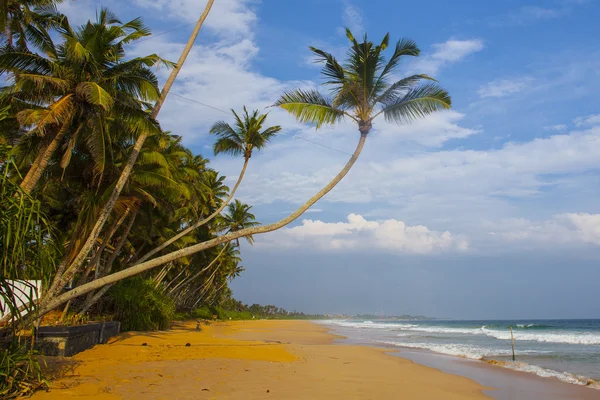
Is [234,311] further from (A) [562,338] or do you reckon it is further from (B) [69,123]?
(B) [69,123]

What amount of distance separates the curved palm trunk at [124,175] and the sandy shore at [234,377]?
1815 mm

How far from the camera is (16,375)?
223 inches

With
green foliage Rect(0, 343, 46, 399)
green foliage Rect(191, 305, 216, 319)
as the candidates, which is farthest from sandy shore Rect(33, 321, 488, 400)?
green foliage Rect(191, 305, 216, 319)

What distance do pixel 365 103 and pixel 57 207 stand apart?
1062 centimetres

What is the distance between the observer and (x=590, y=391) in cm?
912

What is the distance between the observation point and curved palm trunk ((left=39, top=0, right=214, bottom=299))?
27.9 feet

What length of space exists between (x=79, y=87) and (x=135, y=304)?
30.6ft

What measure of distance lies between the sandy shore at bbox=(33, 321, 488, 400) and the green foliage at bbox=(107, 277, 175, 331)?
3512mm

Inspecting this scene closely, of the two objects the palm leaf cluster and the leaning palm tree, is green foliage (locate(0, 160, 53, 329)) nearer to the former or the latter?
the palm leaf cluster

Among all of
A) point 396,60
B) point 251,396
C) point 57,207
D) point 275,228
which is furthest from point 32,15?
point 251,396

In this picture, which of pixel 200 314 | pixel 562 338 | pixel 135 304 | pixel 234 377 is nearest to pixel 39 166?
pixel 234 377

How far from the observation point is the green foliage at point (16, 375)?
5254 mm

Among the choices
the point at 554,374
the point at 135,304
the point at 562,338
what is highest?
the point at 135,304

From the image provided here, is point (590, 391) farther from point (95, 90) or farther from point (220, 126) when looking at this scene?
point (220, 126)
